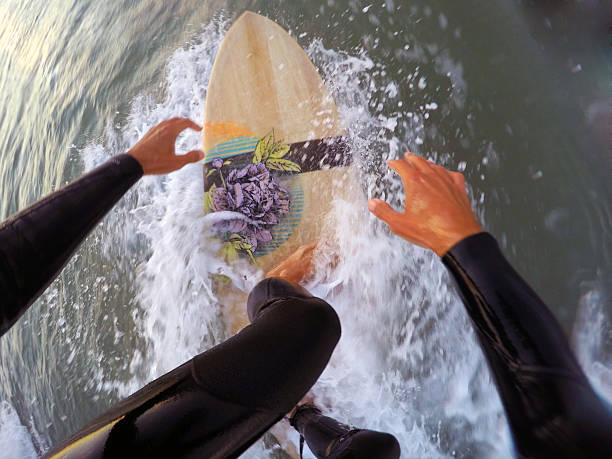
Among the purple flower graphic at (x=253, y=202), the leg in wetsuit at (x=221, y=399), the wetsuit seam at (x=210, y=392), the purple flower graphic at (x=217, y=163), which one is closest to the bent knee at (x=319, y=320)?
the leg in wetsuit at (x=221, y=399)

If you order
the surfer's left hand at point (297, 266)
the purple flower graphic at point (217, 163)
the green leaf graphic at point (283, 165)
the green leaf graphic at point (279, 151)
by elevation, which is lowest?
the surfer's left hand at point (297, 266)

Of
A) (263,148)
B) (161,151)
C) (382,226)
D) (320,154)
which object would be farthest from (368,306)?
(161,151)

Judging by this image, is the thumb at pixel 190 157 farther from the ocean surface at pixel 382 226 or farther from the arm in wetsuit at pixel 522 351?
the arm in wetsuit at pixel 522 351

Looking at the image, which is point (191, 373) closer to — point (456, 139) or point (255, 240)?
point (255, 240)

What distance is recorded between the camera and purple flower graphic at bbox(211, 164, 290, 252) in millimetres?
1102

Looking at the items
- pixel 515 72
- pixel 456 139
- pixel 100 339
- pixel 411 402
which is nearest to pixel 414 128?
pixel 456 139

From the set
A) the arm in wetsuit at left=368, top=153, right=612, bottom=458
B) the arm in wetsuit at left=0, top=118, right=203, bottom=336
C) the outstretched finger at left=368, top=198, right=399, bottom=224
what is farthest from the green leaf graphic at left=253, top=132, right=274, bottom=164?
the arm in wetsuit at left=368, top=153, right=612, bottom=458

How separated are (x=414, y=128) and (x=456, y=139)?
109mm

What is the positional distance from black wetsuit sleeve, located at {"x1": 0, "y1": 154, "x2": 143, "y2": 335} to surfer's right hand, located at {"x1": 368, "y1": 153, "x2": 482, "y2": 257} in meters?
0.51

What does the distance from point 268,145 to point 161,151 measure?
0.31m

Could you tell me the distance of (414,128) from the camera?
1.00 metres

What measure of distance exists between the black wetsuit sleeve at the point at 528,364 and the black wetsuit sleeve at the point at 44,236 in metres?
0.62

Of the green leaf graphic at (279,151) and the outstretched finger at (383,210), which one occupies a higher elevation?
the outstretched finger at (383,210)

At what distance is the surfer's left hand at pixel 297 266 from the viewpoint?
0.99 meters
